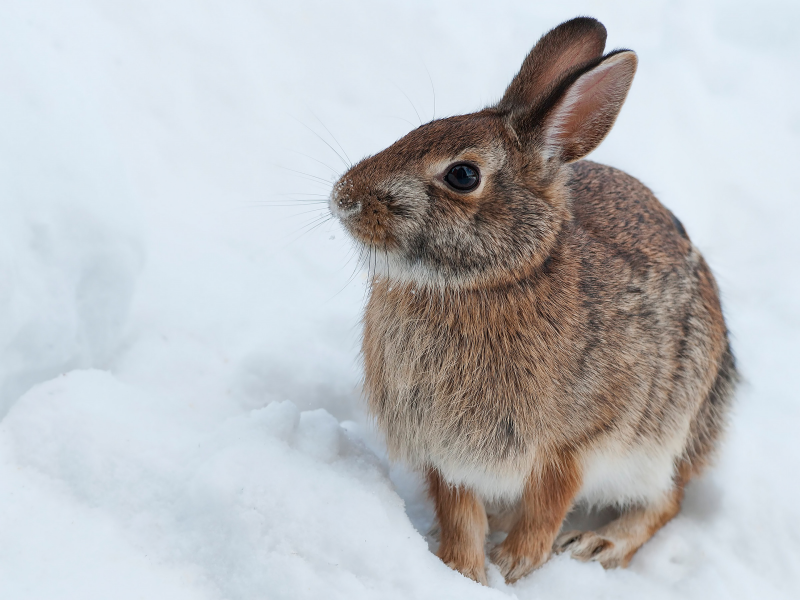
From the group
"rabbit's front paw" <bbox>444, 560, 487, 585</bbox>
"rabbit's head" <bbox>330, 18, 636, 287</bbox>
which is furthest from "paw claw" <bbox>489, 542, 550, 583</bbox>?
"rabbit's head" <bbox>330, 18, 636, 287</bbox>

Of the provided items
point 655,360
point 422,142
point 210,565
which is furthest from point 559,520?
point 422,142

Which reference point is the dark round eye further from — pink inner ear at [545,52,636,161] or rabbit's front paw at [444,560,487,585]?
rabbit's front paw at [444,560,487,585]

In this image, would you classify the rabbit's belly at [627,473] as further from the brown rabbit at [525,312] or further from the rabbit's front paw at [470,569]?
the rabbit's front paw at [470,569]

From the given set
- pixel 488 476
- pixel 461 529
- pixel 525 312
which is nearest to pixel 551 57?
pixel 525 312

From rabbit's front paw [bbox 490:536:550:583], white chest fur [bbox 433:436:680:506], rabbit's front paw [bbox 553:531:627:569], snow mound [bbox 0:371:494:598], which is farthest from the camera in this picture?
rabbit's front paw [bbox 553:531:627:569]

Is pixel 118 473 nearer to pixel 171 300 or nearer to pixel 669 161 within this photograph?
pixel 171 300

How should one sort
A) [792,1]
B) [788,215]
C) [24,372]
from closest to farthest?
[24,372] < [788,215] < [792,1]

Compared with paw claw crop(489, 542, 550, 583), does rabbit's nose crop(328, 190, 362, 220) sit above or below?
above
